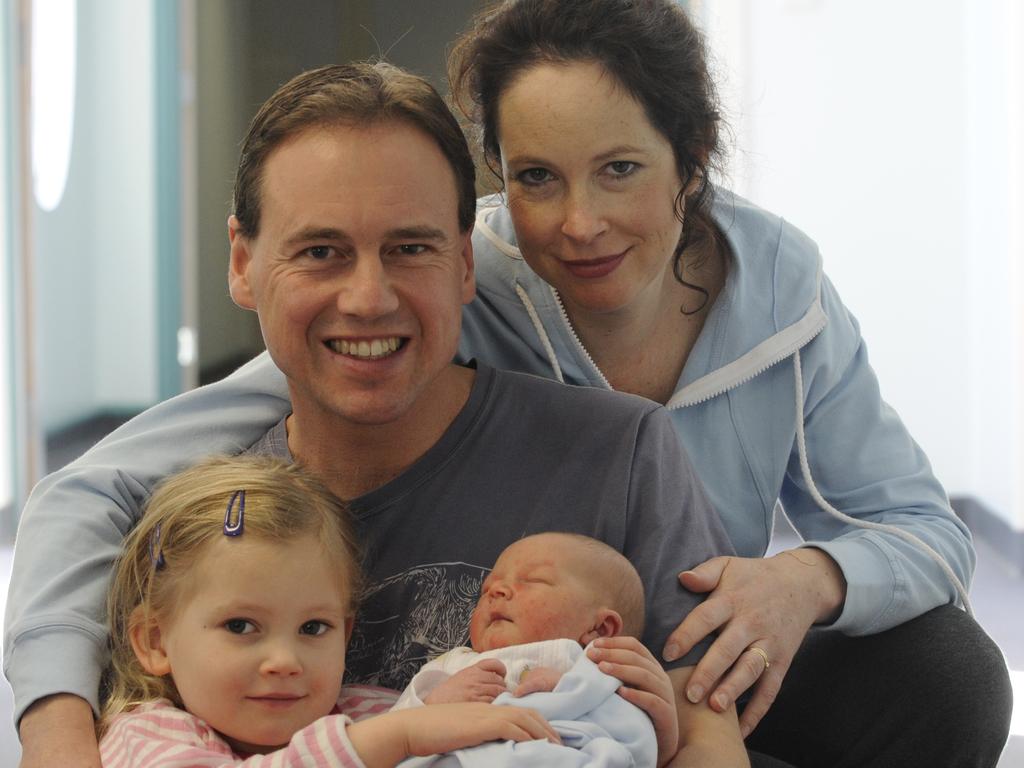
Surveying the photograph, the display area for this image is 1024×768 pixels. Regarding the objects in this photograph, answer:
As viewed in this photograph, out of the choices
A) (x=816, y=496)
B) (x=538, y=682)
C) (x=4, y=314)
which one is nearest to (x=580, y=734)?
(x=538, y=682)

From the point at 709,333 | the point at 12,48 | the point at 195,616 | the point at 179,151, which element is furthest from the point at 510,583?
the point at 179,151

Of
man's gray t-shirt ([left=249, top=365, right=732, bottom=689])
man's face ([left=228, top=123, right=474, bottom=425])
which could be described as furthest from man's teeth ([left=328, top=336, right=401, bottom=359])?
man's gray t-shirt ([left=249, top=365, right=732, bottom=689])

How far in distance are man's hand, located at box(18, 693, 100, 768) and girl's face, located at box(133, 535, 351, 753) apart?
0.39ft

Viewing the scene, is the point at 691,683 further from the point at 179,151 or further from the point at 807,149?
the point at 179,151

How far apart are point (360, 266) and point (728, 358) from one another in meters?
0.67

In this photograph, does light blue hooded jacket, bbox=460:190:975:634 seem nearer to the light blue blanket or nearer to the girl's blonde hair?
the girl's blonde hair

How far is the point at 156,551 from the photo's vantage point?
148 centimetres

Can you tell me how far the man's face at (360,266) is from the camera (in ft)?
4.94

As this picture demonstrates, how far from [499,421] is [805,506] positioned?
0.63 meters

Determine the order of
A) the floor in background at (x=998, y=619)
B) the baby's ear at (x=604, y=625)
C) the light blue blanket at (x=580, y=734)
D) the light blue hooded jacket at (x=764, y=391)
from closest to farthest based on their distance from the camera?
1. the light blue blanket at (x=580, y=734)
2. the baby's ear at (x=604, y=625)
3. the light blue hooded jacket at (x=764, y=391)
4. the floor in background at (x=998, y=619)

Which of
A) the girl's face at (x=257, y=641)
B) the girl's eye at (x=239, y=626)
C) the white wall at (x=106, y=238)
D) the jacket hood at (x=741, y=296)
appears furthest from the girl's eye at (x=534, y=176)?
the white wall at (x=106, y=238)

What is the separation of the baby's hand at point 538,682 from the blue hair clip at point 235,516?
1.17 ft

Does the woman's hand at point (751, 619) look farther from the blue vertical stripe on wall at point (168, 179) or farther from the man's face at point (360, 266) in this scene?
the blue vertical stripe on wall at point (168, 179)

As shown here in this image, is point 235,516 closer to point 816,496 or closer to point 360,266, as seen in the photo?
point 360,266
